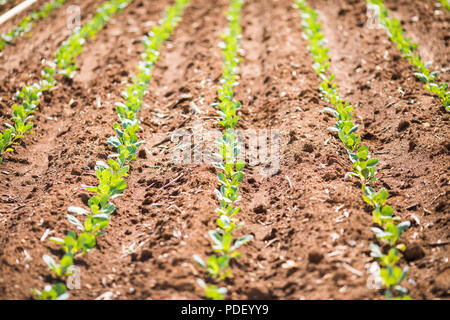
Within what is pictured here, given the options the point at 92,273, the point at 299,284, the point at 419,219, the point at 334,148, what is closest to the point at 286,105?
the point at 334,148

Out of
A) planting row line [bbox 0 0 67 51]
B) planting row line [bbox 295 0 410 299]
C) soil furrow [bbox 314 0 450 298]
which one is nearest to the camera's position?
planting row line [bbox 295 0 410 299]

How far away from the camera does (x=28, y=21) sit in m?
6.73

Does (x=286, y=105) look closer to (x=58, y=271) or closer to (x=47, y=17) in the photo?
(x=58, y=271)

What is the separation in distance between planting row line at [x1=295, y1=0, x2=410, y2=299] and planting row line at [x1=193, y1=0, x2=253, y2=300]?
0.89 meters

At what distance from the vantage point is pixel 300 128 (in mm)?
4000

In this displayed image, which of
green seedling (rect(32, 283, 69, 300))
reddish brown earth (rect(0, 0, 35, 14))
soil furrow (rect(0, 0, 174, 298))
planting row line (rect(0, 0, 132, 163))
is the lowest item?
green seedling (rect(32, 283, 69, 300))

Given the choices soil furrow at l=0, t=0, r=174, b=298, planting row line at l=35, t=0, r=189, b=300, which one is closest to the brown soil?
soil furrow at l=0, t=0, r=174, b=298

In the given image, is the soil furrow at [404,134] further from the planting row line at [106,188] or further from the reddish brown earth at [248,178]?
the planting row line at [106,188]

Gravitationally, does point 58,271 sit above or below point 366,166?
above

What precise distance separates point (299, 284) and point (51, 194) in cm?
202

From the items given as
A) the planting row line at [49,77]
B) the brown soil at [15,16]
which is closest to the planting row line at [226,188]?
the planting row line at [49,77]

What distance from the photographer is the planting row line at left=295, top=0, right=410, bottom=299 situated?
245cm

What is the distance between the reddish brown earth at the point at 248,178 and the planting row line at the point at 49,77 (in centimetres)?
11

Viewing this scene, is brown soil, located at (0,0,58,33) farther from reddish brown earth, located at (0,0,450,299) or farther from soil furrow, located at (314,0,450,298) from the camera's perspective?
soil furrow, located at (314,0,450,298)
